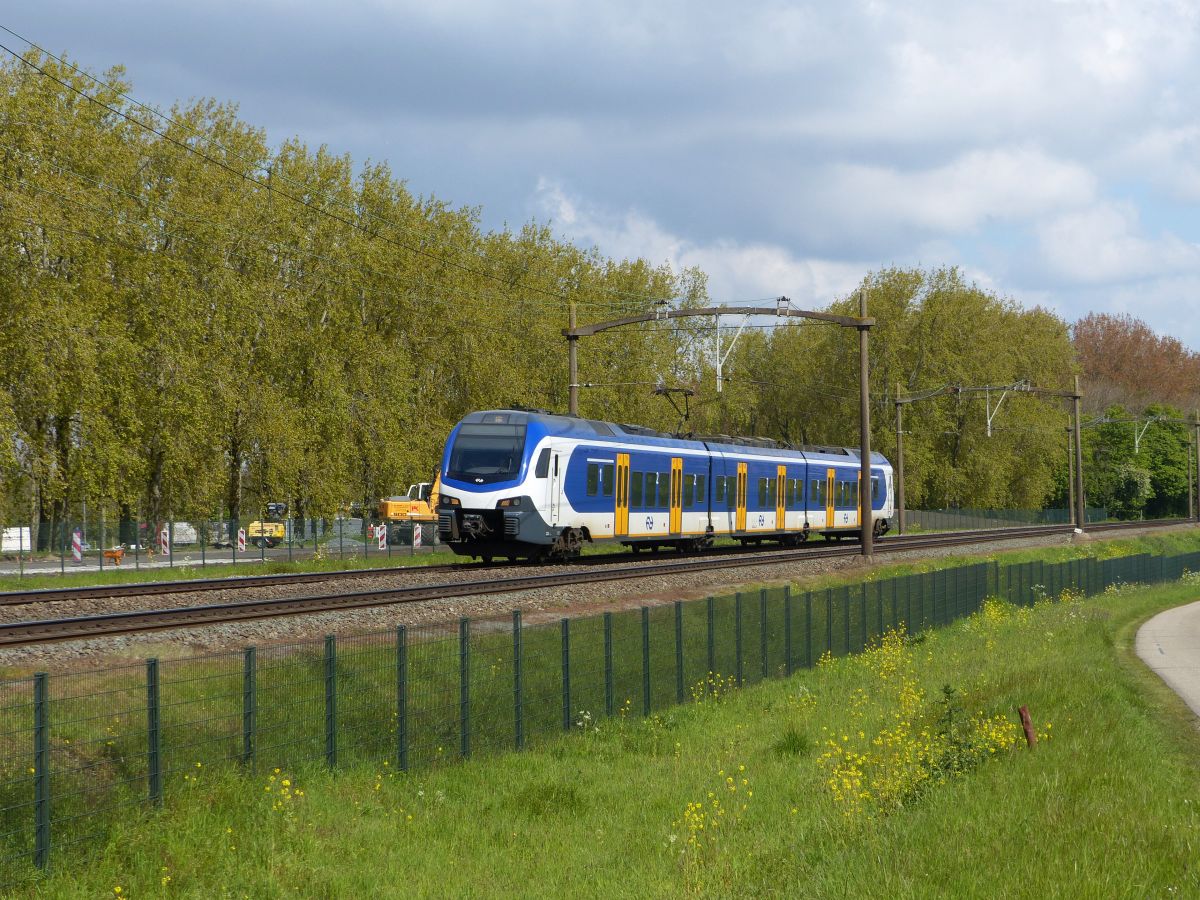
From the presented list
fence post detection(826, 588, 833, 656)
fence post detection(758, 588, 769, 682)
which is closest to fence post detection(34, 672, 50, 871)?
fence post detection(758, 588, 769, 682)

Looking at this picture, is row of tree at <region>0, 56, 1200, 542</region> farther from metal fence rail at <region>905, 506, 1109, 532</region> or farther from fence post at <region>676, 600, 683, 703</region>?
fence post at <region>676, 600, 683, 703</region>

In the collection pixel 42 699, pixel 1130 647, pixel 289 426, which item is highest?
pixel 289 426

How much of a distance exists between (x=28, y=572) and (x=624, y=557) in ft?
55.1

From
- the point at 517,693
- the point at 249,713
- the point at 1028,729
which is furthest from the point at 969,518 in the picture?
the point at 249,713

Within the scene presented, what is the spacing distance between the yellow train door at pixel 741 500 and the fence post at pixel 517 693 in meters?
30.9

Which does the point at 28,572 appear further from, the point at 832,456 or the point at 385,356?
the point at 832,456

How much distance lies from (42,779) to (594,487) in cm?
2735

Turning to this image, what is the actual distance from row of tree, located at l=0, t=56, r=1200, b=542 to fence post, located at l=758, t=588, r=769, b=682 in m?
20.3

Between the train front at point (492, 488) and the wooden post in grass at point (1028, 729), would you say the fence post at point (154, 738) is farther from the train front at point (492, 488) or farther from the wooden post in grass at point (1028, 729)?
the train front at point (492, 488)

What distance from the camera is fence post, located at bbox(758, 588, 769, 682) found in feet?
69.7

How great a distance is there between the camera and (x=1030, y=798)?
10930 mm

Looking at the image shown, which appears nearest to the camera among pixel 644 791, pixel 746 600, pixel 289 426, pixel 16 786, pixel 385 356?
pixel 16 786

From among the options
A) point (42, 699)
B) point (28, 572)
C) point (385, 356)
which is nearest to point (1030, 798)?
point (42, 699)

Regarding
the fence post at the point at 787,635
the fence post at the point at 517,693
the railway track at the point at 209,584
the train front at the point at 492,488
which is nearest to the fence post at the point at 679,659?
the fence post at the point at 517,693
